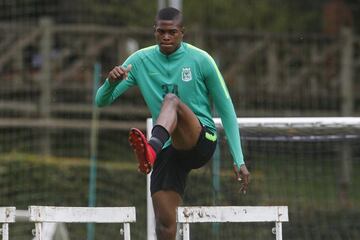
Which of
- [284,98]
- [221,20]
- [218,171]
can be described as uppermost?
[221,20]

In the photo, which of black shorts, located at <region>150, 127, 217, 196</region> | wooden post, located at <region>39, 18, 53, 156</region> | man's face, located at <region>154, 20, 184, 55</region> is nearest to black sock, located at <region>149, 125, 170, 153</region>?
black shorts, located at <region>150, 127, 217, 196</region>

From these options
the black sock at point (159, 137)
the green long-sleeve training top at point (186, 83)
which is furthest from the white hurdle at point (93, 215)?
the black sock at point (159, 137)

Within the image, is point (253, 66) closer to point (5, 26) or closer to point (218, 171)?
point (5, 26)

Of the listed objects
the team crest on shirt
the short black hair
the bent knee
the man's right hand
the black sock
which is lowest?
the bent knee

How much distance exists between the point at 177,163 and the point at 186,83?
588 millimetres

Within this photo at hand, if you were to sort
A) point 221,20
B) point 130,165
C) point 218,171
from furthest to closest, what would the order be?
point 221,20 < point 130,165 < point 218,171

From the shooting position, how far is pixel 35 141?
15367 mm

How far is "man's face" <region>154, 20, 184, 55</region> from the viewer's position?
305 inches

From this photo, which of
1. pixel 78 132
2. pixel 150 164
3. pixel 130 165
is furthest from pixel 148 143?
pixel 78 132

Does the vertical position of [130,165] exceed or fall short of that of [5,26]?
it falls short

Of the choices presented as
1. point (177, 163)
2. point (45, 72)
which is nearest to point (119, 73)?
point (177, 163)

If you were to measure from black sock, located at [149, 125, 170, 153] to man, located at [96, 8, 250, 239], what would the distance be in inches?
12.8

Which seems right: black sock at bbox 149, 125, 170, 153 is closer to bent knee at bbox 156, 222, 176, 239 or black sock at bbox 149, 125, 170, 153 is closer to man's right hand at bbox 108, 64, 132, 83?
man's right hand at bbox 108, 64, 132, 83

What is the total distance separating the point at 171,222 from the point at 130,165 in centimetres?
622
